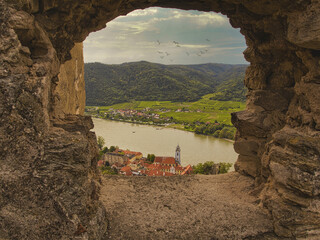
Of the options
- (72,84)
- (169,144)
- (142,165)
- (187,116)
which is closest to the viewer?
(72,84)

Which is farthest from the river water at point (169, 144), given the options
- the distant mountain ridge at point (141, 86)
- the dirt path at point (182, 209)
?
the distant mountain ridge at point (141, 86)

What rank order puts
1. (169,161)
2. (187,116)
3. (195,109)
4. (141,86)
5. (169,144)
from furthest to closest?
(141,86)
(195,109)
(187,116)
(169,144)
(169,161)

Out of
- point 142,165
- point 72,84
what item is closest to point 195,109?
point 142,165

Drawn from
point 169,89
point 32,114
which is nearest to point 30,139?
point 32,114

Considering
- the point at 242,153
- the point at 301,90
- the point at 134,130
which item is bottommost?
the point at 134,130

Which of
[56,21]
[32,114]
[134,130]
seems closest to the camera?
[32,114]

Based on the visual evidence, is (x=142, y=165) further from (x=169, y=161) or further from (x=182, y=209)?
(x=182, y=209)

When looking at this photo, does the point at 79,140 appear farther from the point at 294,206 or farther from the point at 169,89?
the point at 169,89
